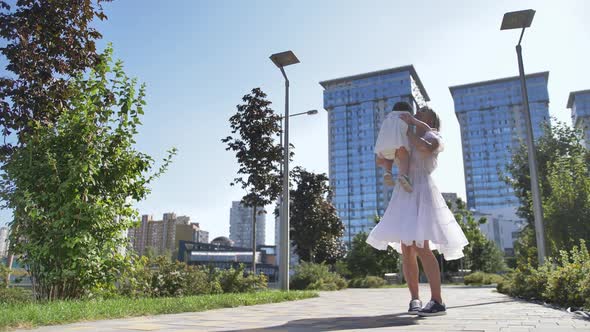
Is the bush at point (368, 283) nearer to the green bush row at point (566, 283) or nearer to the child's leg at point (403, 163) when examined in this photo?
the green bush row at point (566, 283)

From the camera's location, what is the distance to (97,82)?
23.9ft

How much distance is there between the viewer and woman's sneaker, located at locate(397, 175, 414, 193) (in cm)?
419

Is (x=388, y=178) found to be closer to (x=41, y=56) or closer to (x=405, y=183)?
(x=405, y=183)

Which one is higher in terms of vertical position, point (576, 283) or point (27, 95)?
point (27, 95)

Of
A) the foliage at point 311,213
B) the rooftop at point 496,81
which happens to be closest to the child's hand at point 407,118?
the foliage at point 311,213

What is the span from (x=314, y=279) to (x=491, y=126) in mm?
126968

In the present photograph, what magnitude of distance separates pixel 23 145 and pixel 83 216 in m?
2.02

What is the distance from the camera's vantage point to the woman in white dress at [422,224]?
13.3 feet

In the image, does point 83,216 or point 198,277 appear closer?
point 83,216

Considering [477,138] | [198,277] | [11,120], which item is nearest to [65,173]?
[11,120]

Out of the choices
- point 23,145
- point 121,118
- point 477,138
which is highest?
point 477,138

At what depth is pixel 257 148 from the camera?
16.8 m

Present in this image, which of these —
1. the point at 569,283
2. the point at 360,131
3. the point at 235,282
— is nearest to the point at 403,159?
the point at 569,283

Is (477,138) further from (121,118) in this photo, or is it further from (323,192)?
(121,118)
